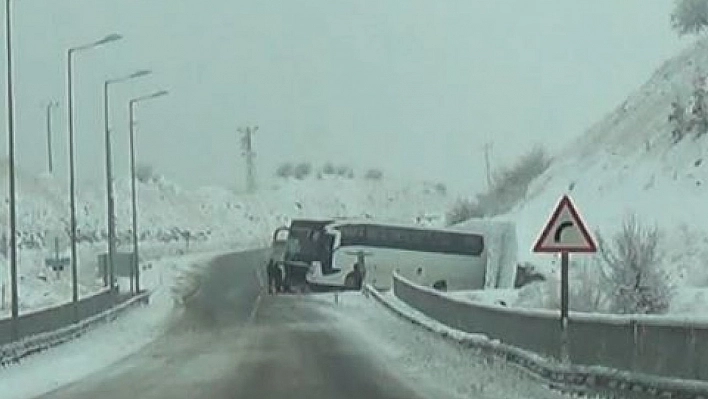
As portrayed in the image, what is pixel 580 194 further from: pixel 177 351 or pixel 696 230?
pixel 177 351

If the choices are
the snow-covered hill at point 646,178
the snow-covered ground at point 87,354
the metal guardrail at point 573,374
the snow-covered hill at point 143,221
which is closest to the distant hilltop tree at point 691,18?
the snow-covered hill at point 646,178

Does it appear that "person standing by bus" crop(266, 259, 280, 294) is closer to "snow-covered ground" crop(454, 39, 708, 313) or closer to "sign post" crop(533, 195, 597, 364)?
"snow-covered ground" crop(454, 39, 708, 313)

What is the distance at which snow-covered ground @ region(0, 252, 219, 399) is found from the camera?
29891 mm

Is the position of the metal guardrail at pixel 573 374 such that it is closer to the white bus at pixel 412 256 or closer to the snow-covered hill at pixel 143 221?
the white bus at pixel 412 256

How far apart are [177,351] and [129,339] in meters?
7.15

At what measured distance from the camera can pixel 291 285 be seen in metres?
75.7

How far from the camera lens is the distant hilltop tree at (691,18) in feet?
303

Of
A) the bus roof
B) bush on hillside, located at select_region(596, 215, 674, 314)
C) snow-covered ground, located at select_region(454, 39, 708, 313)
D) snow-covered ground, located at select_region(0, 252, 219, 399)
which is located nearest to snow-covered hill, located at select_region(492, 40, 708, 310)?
snow-covered ground, located at select_region(454, 39, 708, 313)

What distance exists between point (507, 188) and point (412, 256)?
41.4 m

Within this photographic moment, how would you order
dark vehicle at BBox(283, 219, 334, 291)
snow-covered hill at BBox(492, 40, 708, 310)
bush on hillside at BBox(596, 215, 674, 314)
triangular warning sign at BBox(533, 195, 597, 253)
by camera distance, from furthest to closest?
dark vehicle at BBox(283, 219, 334, 291)
snow-covered hill at BBox(492, 40, 708, 310)
bush on hillside at BBox(596, 215, 674, 314)
triangular warning sign at BBox(533, 195, 597, 253)

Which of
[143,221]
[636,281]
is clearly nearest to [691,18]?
[636,281]

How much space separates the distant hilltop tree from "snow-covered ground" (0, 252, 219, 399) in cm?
3879

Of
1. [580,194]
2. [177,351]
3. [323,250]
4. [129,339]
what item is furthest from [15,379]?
[580,194]

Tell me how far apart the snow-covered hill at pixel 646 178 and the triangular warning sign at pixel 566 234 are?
1909 centimetres
